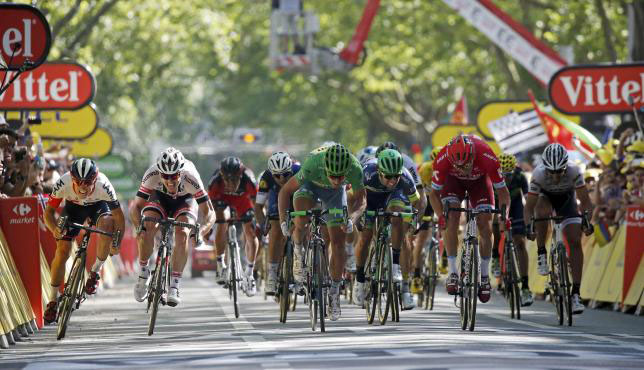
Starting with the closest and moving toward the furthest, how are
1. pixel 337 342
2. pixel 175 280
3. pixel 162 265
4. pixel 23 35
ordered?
pixel 337 342
pixel 162 265
pixel 175 280
pixel 23 35

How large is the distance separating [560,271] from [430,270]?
4758 millimetres

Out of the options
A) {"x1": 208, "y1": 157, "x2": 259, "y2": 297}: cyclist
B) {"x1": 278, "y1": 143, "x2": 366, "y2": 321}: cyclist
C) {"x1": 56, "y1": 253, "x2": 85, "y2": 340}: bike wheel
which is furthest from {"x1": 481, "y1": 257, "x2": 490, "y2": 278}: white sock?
{"x1": 208, "y1": 157, "x2": 259, "y2": 297}: cyclist

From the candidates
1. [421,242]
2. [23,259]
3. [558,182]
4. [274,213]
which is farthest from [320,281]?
[421,242]

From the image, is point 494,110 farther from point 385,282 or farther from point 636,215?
point 385,282

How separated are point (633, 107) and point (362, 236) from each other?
344 inches

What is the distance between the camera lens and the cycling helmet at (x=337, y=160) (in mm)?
Answer: 16797

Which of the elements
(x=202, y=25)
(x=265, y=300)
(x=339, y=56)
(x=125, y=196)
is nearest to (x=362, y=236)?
(x=265, y=300)

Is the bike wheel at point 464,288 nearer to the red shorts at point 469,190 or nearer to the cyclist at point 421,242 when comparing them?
the red shorts at point 469,190

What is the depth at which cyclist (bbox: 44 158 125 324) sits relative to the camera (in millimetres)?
17547

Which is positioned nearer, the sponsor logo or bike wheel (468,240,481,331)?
bike wheel (468,240,481,331)

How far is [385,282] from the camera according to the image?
1761 cm

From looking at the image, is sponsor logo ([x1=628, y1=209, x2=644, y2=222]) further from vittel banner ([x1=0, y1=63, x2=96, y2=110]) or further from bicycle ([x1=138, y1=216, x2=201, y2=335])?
vittel banner ([x1=0, y1=63, x2=96, y2=110])

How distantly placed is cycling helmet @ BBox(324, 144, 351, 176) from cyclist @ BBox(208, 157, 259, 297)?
4739 mm

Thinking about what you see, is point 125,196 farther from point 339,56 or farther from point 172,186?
point 172,186
